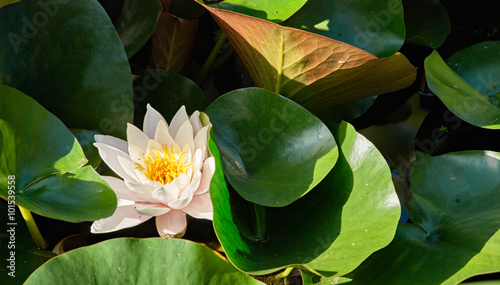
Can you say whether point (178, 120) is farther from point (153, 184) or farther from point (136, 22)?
point (136, 22)

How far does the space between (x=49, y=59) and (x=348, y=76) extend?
0.60 metres

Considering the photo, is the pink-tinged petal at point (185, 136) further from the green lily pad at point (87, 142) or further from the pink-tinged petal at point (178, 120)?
the green lily pad at point (87, 142)

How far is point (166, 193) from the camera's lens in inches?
28.1

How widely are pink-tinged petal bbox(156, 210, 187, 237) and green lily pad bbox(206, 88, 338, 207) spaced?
116 mm

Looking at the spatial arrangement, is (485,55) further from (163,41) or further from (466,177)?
(163,41)

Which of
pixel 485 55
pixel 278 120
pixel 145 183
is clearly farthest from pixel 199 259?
pixel 485 55

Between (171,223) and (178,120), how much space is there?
7.6 inches

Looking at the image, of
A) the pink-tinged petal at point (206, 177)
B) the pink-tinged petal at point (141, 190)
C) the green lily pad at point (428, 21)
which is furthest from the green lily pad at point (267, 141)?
the green lily pad at point (428, 21)

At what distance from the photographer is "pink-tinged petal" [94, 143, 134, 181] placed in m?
0.76

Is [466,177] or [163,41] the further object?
[163,41]

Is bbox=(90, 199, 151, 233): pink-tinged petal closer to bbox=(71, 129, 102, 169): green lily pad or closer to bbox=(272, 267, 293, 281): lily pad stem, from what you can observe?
bbox=(71, 129, 102, 169): green lily pad

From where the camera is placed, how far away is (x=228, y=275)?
67 cm

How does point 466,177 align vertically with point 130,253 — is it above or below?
below

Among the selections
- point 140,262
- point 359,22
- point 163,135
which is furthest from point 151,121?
point 359,22
